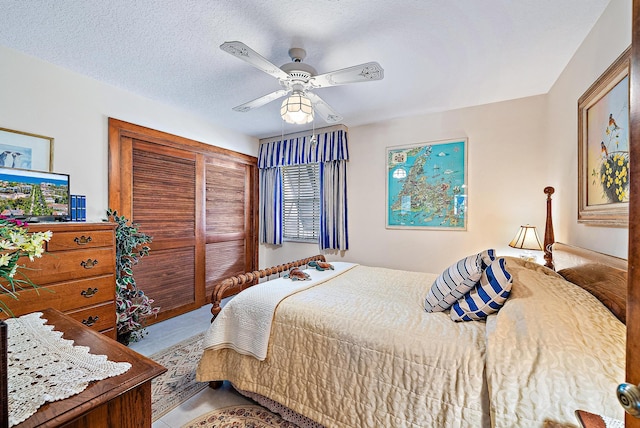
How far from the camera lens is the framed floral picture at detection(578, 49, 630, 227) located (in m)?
1.32

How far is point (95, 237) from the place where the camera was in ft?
6.92

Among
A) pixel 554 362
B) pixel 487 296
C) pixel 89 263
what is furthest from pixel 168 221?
pixel 554 362

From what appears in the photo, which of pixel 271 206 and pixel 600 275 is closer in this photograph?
pixel 600 275

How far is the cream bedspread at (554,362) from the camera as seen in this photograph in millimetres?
863

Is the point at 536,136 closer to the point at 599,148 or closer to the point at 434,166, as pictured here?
the point at 434,166

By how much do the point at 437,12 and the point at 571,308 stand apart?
173 cm

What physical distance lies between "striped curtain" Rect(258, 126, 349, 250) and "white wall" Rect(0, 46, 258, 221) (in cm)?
168

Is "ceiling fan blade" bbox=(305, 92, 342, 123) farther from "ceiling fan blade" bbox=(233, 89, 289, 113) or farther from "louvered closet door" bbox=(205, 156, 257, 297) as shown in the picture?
"louvered closet door" bbox=(205, 156, 257, 297)

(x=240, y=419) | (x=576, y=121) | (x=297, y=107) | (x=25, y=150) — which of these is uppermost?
(x=297, y=107)

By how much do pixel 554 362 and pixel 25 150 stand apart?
3.56 metres

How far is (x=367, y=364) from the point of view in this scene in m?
1.35

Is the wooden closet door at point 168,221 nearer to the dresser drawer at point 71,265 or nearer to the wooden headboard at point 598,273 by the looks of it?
the dresser drawer at point 71,265

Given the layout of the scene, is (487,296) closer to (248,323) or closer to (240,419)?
(248,323)

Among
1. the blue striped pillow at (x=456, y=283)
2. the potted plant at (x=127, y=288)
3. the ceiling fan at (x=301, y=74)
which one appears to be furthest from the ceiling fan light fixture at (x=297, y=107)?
the potted plant at (x=127, y=288)
